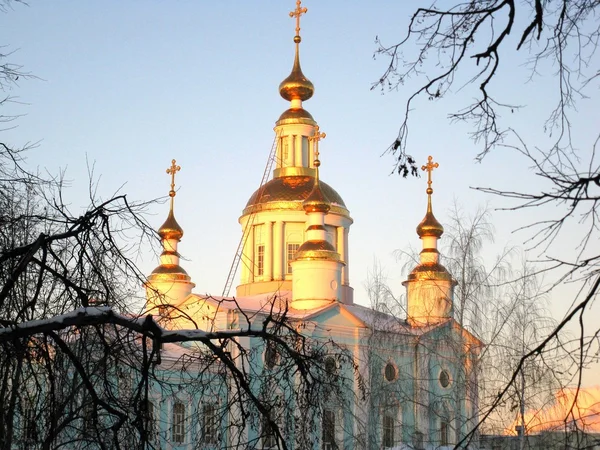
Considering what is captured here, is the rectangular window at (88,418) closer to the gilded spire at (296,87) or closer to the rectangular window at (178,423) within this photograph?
the rectangular window at (178,423)

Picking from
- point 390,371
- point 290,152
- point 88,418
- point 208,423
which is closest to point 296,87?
point 290,152

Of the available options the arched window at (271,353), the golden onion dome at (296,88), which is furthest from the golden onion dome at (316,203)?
the arched window at (271,353)

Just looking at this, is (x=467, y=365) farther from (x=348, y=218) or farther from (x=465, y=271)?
(x=348, y=218)

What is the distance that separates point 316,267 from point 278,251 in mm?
4669

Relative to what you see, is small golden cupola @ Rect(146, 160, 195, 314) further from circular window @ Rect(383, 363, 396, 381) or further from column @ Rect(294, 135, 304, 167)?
circular window @ Rect(383, 363, 396, 381)

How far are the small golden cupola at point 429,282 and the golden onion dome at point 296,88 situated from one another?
624 centimetres

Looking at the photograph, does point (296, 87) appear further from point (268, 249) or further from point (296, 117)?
point (268, 249)

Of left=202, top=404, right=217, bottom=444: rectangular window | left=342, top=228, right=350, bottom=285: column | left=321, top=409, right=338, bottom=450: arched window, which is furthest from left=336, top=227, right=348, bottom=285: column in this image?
left=321, top=409, right=338, bottom=450: arched window

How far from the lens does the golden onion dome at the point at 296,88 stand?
40969 mm

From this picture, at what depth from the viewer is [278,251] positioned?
39281 millimetres

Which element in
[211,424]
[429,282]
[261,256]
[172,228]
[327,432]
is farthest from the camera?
[261,256]

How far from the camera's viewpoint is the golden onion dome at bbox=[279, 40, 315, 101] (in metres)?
41.0

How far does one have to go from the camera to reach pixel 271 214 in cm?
3966

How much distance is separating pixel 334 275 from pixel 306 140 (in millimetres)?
7357
